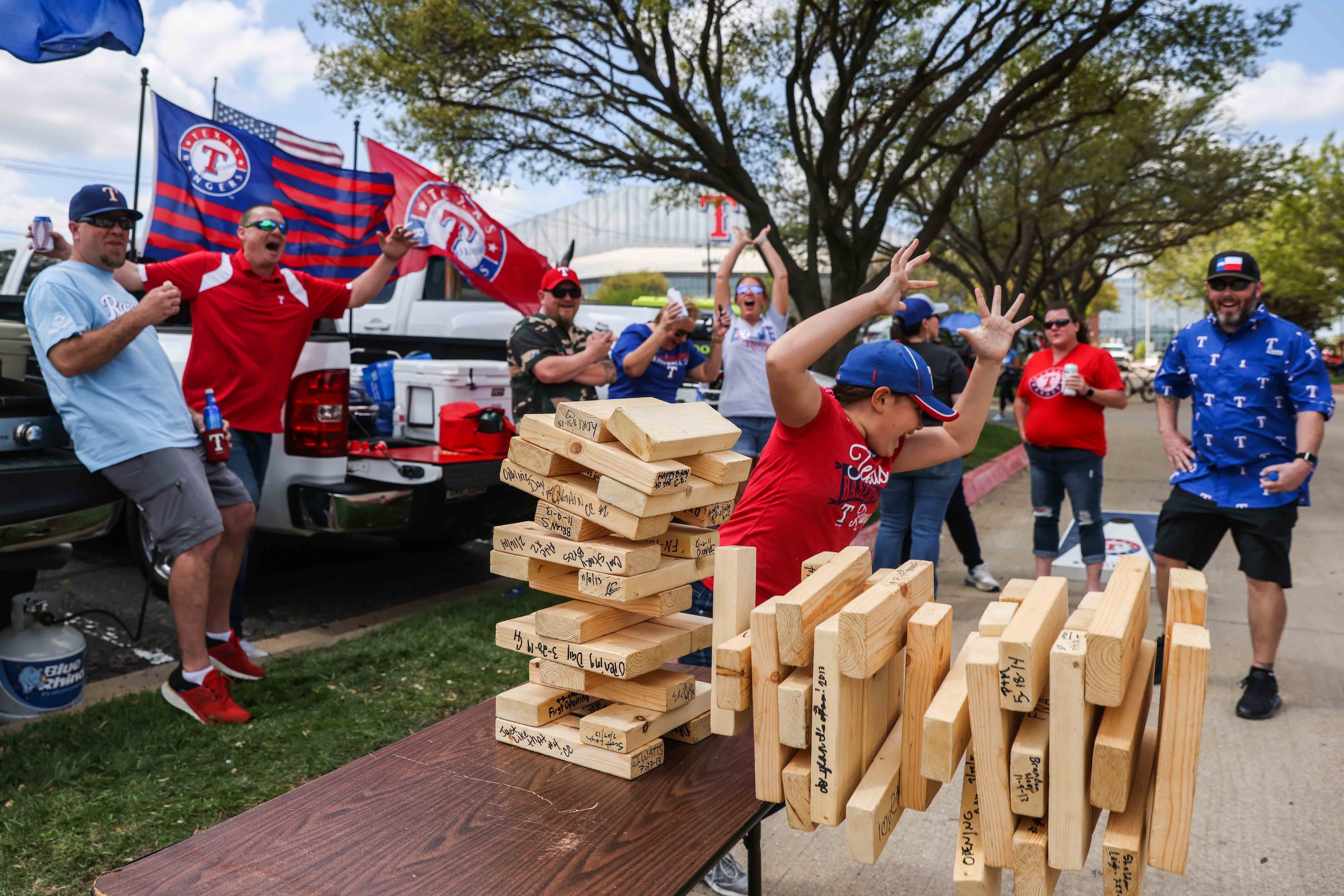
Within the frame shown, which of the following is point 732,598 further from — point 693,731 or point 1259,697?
point 1259,697

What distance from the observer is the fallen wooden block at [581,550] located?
203 cm

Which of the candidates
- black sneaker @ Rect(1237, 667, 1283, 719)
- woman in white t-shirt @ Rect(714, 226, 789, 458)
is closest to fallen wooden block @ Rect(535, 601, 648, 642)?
black sneaker @ Rect(1237, 667, 1283, 719)

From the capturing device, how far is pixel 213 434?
164 inches

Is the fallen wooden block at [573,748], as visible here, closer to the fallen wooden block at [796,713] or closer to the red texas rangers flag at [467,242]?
the fallen wooden block at [796,713]

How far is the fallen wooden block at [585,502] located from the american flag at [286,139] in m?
6.26

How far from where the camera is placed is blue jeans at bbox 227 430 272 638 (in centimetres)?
454

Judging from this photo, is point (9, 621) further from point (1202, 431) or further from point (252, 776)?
point (1202, 431)

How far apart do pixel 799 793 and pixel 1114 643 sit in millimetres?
569

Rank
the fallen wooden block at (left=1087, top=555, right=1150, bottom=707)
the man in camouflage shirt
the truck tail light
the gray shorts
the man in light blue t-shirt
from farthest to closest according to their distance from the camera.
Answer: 1. the man in camouflage shirt
2. the truck tail light
3. the gray shorts
4. the man in light blue t-shirt
5. the fallen wooden block at (left=1087, top=555, right=1150, bottom=707)

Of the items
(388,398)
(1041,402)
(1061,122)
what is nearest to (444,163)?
(1061,122)

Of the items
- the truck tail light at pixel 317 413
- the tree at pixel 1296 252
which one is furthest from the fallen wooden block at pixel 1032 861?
the tree at pixel 1296 252

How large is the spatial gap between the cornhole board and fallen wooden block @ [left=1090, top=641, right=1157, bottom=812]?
16.9ft

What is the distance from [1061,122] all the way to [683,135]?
5809mm

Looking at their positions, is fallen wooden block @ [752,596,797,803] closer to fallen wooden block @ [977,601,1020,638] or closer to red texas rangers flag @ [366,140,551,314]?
fallen wooden block @ [977,601,1020,638]
